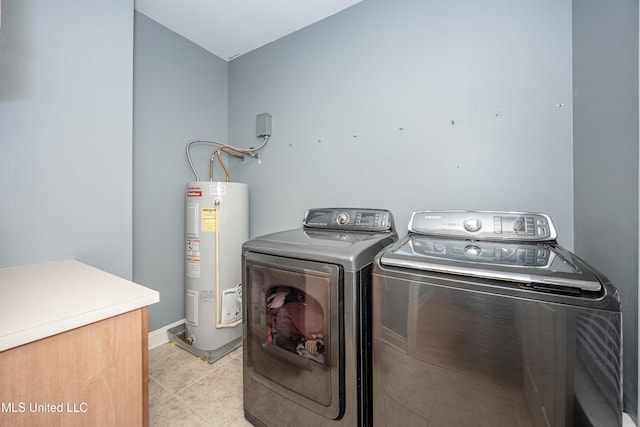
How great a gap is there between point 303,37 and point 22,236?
82.0 inches

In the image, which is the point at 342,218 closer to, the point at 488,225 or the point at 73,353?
the point at 488,225

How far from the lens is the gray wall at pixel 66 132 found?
1171mm

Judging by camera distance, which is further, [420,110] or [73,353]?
[420,110]

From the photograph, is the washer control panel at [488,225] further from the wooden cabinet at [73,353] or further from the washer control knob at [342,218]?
the wooden cabinet at [73,353]

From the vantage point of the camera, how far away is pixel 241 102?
7.77 ft

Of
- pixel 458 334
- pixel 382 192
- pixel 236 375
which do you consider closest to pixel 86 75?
pixel 382 192

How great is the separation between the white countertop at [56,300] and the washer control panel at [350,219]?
1000 millimetres

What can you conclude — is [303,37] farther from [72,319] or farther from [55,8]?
[72,319]

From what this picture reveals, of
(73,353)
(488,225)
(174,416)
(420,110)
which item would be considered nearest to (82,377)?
(73,353)

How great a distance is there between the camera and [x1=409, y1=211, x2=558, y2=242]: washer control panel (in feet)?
3.70

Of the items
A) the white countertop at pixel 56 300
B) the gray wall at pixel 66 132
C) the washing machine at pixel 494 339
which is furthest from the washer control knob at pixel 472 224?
the gray wall at pixel 66 132

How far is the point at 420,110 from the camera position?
1.56 m

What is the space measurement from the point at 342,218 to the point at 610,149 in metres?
1.16

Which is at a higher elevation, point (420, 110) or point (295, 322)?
point (420, 110)
